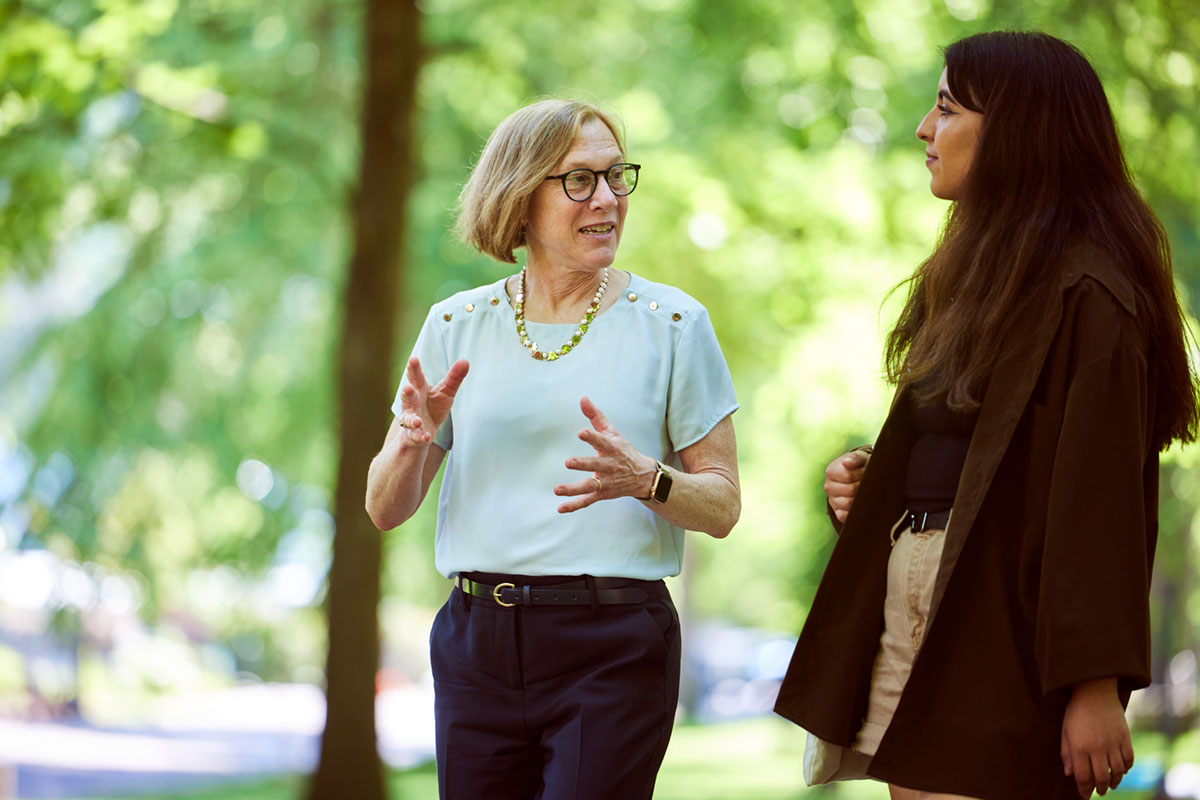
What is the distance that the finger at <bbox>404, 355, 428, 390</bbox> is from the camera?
2578 millimetres

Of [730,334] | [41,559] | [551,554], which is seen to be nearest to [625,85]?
[730,334]

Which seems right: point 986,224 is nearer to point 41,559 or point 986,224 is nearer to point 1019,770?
point 1019,770

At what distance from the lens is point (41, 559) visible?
31.9 feet

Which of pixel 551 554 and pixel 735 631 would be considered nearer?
pixel 551 554

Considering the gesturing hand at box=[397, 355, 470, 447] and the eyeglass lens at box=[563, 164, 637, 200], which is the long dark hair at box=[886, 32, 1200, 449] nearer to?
the eyeglass lens at box=[563, 164, 637, 200]

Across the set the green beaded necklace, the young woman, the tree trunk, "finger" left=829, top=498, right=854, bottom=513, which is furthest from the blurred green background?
"finger" left=829, top=498, right=854, bottom=513

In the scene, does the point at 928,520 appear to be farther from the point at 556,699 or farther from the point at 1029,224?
the point at 556,699

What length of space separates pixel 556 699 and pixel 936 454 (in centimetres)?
90

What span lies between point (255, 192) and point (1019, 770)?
8.15 meters

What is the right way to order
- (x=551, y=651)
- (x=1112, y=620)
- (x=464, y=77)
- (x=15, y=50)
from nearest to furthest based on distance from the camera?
(x=1112, y=620)
(x=551, y=651)
(x=15, y=50)
(x=464, y=77)

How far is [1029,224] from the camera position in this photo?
94.0 inches

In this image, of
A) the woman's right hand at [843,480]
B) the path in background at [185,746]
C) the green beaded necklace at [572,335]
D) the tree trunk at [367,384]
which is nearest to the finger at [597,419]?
the green beaded necklace at [572,335]

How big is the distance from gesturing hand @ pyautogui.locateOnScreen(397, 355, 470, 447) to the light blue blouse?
9 cm

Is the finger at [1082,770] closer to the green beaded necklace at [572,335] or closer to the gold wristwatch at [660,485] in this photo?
the gold wristwatch at [660,485]
